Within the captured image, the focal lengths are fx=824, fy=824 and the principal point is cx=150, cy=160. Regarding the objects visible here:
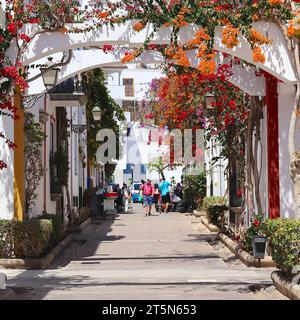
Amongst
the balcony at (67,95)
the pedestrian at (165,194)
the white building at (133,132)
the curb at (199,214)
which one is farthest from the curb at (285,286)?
the white building at (133,132)

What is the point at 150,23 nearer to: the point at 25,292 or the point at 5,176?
the point at 5,176

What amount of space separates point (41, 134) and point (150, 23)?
4949 mm

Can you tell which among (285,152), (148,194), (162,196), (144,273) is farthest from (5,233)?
(162,196)

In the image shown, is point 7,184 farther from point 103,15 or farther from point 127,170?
point 127,170

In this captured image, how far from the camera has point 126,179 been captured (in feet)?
219

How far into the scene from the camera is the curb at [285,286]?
428 inches

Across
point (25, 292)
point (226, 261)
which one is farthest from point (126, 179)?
point (25, 292)

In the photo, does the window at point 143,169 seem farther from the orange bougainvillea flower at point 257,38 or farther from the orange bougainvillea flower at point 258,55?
the orange bougainvillea flower at point 257,38

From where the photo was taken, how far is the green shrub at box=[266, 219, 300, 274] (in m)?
11.4

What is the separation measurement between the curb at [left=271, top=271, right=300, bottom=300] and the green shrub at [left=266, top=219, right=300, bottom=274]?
164 millimetres

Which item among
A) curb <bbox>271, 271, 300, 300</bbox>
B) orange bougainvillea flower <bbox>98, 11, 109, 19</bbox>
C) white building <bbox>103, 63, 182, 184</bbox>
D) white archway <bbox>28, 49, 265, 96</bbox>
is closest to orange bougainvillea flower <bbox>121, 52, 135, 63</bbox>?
orange bougainvillea flower <bbox>98, 11, 109, 19</bbox>

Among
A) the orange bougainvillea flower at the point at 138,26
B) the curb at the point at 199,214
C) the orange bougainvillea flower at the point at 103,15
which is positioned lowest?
the curb at the point at 199,214

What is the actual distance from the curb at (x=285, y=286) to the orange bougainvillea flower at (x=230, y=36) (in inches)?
162

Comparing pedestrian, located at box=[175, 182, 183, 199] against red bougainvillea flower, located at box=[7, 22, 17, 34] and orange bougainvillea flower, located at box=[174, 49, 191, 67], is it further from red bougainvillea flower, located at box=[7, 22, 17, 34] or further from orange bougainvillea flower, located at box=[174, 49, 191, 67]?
red bougainvillea flower, located at box=[7, 22, 17, 34]
